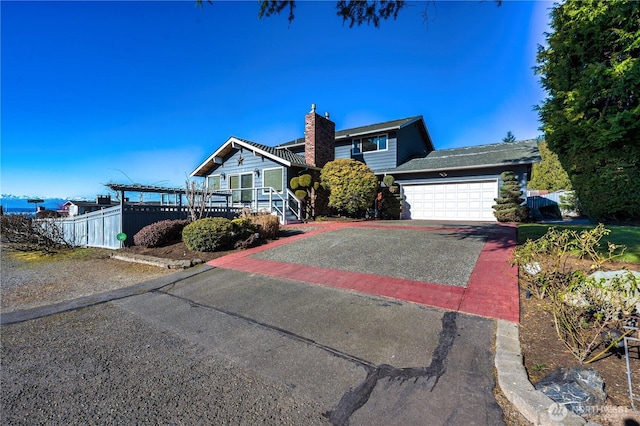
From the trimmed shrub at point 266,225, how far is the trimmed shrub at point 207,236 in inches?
53.6

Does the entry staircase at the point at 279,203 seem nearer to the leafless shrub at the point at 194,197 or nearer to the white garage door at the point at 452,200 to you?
the leafless shrub at the point at 194,197

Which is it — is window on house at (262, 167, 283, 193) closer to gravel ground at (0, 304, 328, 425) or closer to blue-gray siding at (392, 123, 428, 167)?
blue-gray siding at (392, 123, 428, 167)

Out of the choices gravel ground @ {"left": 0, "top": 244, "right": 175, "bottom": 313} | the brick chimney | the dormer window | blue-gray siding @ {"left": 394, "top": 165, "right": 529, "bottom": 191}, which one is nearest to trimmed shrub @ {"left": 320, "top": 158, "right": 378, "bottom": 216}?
the brick chimney

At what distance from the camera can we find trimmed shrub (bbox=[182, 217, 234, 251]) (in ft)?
26.6

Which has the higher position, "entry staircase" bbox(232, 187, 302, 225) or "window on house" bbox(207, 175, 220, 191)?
"window on house" bbox(207, 175, 220, 191)

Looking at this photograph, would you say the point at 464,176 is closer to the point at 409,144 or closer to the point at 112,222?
the point at 409,144

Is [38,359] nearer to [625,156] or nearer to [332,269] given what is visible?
[332,269]

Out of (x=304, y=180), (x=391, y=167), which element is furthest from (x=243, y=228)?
(x=391, y=167)

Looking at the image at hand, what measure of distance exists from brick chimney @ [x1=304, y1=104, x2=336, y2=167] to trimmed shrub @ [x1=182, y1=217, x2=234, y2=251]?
861cm

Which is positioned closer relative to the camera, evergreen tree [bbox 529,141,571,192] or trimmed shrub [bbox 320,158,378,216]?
trimmed shrub [bbox 320,158,378,216]

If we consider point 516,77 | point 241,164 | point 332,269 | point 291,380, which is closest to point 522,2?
point 332,269

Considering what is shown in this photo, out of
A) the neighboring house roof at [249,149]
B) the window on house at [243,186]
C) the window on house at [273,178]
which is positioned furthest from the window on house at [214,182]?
the window on house at [273,178]

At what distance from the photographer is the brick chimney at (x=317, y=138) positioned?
1563 centimetres

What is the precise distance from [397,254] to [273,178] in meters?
10.2
